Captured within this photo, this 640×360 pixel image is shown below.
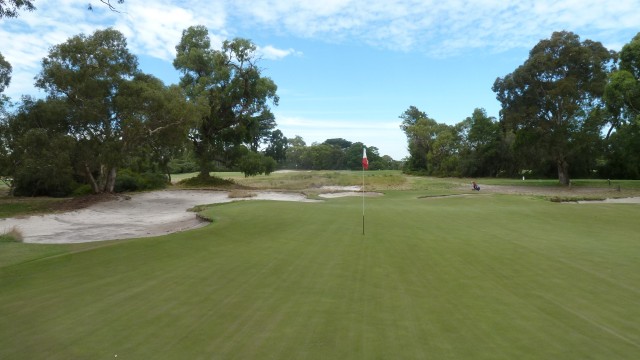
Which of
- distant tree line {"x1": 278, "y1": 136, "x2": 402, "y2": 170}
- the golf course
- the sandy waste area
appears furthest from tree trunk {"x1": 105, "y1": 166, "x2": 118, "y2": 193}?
distant tree line {"x1": 278, "y1": 136, "x2": 402, "y2": 170}

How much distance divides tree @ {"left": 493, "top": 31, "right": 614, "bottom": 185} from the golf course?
125 ft

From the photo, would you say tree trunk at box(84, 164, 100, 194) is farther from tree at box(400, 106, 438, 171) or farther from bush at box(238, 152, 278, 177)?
tree at box(400, 106, 438, 171)

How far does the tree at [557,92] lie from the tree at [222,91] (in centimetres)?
2742

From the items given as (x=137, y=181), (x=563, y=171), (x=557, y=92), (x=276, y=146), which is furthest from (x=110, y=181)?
(x=276, y=146)

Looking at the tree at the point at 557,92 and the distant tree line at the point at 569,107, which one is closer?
the distant tree line at the point at 569,107

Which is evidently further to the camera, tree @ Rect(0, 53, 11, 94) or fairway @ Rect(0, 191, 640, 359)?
tree @ Rect(0, 53, 11, 94)

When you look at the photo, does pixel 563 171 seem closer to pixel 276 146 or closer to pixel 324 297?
pixel 324 297

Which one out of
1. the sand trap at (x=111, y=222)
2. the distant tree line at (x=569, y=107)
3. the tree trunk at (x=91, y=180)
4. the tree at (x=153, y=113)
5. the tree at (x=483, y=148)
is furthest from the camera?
the tree at (x=483, y=148)

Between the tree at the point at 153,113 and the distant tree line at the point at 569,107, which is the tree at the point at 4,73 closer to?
the tree at the point at 153,113

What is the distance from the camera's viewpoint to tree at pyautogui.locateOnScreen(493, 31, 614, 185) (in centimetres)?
4600

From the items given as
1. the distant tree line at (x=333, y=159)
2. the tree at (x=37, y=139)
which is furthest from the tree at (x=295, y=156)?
the tree at (x=37, y=139)

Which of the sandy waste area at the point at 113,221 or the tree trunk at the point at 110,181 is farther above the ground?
the tree trunk at the point at 110,181

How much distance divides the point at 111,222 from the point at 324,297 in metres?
17.0

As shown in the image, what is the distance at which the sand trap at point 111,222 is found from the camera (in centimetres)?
1595
